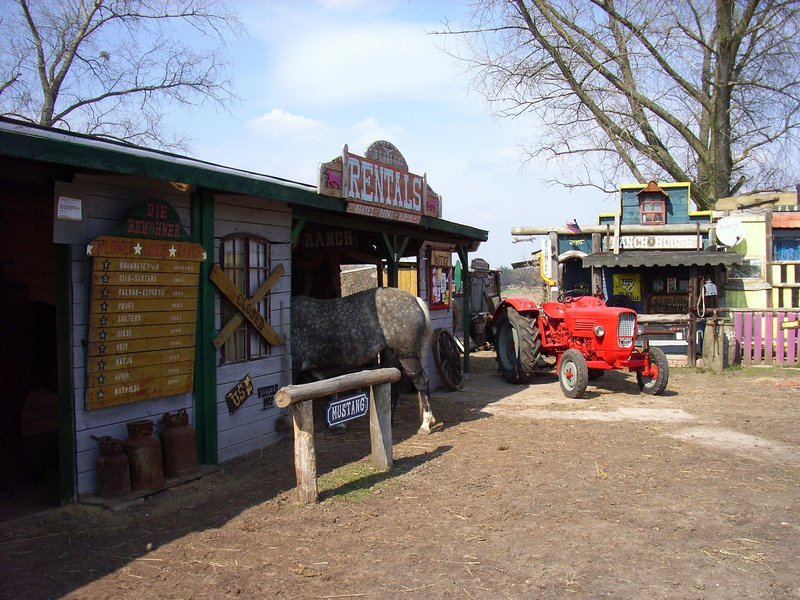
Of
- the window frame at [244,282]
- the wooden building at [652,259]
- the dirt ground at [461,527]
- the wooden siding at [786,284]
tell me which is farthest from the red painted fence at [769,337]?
the window frame at [244,282]

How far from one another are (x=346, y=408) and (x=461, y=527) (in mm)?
1625

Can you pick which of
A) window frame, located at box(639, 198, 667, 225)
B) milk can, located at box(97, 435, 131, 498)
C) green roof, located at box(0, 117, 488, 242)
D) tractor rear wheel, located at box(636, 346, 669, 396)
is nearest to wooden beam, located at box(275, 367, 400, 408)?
milk can, located at box(97, 435, 131, 498)

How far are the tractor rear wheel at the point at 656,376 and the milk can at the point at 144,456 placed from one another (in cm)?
824

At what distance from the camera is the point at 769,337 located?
14.0 m

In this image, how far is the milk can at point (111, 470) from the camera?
526cm

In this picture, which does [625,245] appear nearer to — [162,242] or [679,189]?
[679,189]

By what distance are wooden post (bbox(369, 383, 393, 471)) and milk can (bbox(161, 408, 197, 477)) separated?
67.2 inches

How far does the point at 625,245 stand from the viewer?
52.3 feet

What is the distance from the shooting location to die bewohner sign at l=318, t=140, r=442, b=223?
807cm

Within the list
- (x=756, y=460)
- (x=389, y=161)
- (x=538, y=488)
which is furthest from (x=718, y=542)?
(x=389, y=161)

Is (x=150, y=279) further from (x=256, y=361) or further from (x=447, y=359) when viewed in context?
(x=447, y=359)

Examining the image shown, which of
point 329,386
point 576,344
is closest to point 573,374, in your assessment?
point 576,344

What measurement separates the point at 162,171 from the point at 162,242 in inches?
30.2

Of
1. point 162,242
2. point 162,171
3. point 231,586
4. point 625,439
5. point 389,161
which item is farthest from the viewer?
point 389,161
